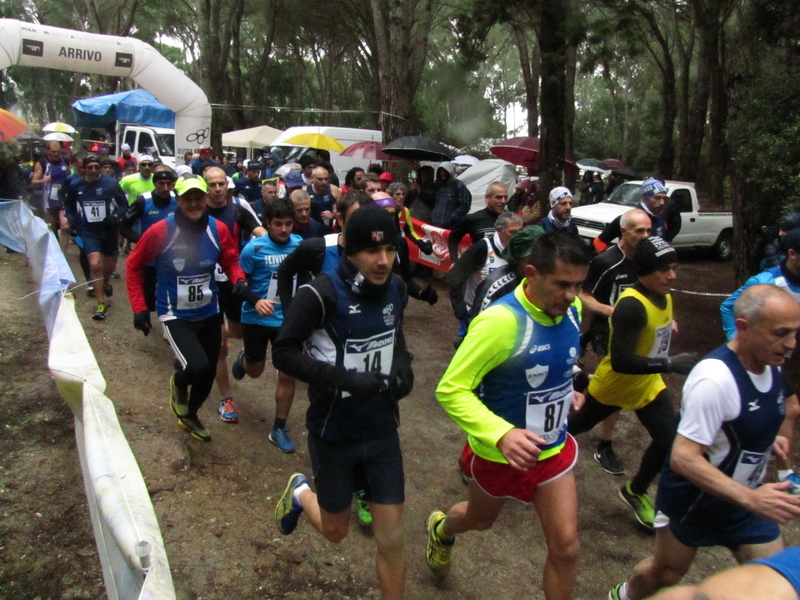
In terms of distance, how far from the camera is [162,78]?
1581 centimetres

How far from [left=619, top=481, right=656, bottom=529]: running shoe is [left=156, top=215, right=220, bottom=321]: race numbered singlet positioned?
3248 mm

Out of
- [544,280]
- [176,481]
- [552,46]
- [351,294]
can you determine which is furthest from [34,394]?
[552,46]

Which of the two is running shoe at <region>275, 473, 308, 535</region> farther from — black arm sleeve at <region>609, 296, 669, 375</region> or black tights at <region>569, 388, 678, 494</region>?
black tights at <region>569, 388, 678, 494</region>

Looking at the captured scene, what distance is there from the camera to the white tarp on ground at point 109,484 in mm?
2316

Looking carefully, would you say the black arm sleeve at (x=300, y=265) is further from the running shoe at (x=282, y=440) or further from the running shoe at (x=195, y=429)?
the running shoe at (x=195, y=429)

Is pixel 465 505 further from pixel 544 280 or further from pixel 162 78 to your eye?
pixel 162 78

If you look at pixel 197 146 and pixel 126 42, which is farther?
pixel 197 146

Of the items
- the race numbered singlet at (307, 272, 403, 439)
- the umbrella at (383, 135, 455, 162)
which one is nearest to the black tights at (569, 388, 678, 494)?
the race numbered singlet at (307, 272, 403, 439)

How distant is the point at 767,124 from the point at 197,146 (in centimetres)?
1263

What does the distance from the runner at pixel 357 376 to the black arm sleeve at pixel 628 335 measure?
1370mm

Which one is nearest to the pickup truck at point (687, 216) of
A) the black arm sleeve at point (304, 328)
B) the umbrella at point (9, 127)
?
the umbrella at point (9, 127)

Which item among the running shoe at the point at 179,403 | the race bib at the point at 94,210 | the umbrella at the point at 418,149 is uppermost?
the umbrella at the point at 418,149

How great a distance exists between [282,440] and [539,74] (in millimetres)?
14644

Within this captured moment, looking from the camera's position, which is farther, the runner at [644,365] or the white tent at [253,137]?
the white tent at [253,137]
